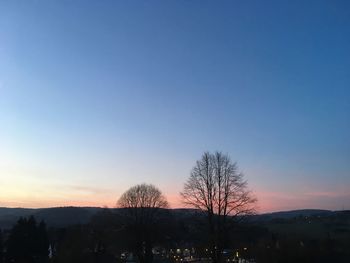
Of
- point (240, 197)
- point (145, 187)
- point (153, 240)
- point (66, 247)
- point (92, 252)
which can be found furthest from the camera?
point (145, 187)

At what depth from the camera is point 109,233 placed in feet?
236

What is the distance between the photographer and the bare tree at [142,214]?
67.7 m

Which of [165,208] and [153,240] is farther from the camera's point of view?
[165,208]

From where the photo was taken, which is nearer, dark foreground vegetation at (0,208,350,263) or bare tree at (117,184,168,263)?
dark foreground vegetation at (0,208,350,263)

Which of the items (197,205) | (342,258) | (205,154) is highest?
(205,154)

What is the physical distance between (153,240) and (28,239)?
17.6m

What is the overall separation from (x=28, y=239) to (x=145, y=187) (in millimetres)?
20577

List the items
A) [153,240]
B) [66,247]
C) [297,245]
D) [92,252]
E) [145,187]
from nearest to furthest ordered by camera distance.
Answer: [297,245] < [66,247] < [153,240] < [92,252] < [145,187]

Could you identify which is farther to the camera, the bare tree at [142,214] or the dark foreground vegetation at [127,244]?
the bare tree at [142,214]

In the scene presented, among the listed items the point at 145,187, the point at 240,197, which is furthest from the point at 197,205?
the point at 145,187

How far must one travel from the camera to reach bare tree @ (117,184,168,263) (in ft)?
222

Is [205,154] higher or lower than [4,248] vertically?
higher

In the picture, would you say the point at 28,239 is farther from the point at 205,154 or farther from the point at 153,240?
the point at 205,154

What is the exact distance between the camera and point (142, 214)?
70.5 metres
